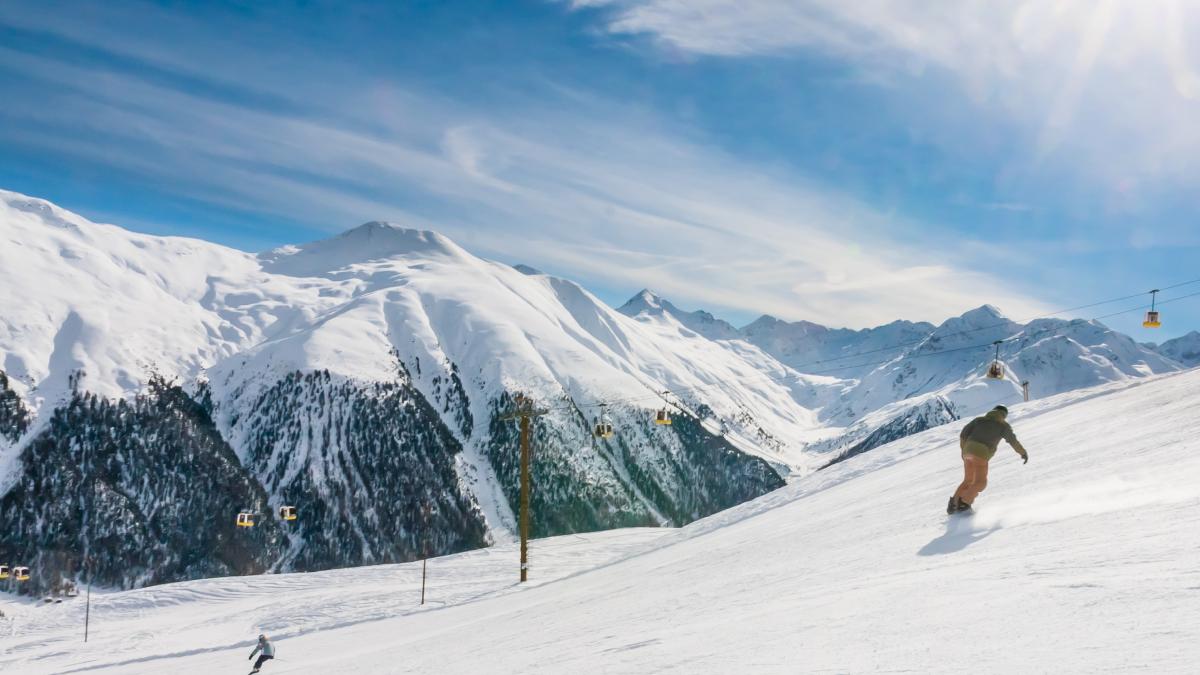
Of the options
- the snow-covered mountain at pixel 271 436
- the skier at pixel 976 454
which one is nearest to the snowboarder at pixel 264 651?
the skier at pixel 976 454

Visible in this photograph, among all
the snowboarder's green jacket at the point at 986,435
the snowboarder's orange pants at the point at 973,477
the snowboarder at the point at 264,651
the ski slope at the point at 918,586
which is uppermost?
the snowboarder's green jacket at the point at 986,435

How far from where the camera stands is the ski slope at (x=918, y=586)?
5281mm

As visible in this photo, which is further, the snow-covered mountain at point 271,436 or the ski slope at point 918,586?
the snow-covered mountain at point 271,436

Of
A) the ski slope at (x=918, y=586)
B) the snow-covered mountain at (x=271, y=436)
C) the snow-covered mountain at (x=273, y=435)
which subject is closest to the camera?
the ski slope at (x=918, y=586)

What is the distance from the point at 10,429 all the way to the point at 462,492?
7828 cm

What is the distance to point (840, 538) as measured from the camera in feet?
43.5

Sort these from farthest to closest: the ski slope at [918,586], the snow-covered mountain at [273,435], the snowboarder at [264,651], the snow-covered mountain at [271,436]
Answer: the snow-covered mountain at [273,435] → the snow-covered mountain at [271,436] → the snowboarder at [264,651] → the ski slope at [918,586]

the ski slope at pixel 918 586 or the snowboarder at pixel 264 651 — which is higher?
the ski slope at pixel 918 586

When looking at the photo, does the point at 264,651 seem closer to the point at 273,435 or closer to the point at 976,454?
the point at 976,454

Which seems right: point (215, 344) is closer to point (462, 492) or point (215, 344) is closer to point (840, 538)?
point (462, 492)

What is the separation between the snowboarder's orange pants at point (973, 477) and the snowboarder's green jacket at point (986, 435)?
0.33ft

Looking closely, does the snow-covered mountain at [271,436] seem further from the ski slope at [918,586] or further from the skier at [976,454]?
the skier at [976,454]

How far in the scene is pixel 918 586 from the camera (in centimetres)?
765

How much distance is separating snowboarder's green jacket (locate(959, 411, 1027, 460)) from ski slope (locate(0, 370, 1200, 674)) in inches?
36.2
